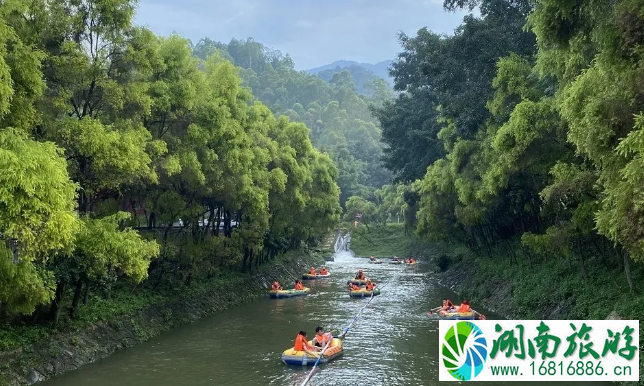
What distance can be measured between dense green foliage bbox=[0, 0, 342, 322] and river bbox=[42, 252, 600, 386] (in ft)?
8.40

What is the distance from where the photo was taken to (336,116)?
146m

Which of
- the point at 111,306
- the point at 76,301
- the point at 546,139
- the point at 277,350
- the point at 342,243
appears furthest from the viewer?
the point at 342,243

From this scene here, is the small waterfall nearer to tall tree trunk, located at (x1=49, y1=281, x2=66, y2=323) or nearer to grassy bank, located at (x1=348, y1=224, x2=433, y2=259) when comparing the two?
grassy bank, located at (x1=348, y1=224, x2=433, y2=259)

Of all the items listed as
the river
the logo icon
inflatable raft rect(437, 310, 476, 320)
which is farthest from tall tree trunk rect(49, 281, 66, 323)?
inflatable raft rect(437, 310, 476, 320)

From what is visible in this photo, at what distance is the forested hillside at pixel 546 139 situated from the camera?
9.18 metres

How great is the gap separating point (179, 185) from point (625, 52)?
1670 centimetres

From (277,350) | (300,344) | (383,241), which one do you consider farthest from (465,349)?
(383,241)

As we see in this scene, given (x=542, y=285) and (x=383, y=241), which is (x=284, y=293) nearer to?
(x=542, y=285)

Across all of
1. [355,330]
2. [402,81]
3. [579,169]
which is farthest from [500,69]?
[402,81]

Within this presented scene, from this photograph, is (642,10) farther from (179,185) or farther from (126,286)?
(126,286)

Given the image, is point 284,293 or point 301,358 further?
point 284,293

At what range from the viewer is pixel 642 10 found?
8461 millimetres

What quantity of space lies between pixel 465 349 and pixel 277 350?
27.3ft

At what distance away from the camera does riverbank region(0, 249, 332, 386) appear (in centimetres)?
1395
